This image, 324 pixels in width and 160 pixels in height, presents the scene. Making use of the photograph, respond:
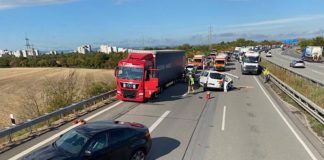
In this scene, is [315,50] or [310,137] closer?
[310,137]

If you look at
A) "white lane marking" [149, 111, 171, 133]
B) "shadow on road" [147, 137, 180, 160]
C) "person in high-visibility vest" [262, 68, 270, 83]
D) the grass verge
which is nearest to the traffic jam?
"shadow on road" [147, 137, 180, 160]

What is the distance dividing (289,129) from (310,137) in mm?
1154

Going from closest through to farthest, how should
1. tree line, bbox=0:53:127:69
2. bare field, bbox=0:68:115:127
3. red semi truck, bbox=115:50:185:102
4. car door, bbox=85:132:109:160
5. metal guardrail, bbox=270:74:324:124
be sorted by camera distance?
car door, bbox=85:132:109:160, metal guardrail, bbox=270:74:324:124, red semi truck, bbox=115:50:185:102, bare field, bbox=0:68:115:127, tree line, bbox=0:53:127:69

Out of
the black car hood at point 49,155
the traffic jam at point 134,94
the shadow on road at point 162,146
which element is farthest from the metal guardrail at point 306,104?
the black car hood at point 49,155

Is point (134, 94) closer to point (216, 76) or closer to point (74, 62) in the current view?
point (216, 76)

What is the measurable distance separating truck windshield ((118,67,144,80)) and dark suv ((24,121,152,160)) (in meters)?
10.0

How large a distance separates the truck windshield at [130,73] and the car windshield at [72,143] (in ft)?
35.9

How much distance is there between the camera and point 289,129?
41.7 ft

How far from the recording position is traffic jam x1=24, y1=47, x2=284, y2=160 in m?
7.16

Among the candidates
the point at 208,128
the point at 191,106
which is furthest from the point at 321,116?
the point at 191,106

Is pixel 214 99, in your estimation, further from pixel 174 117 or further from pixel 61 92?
pixel 61 92

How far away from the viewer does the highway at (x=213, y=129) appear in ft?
31.9

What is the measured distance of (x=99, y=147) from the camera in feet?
23.8

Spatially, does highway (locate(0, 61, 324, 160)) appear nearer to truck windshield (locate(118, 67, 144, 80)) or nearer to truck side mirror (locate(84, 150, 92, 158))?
truck windshield (locate(118, 67, 144, 80))
